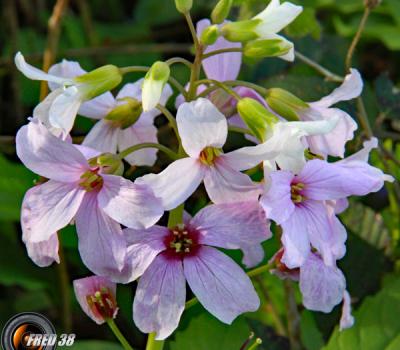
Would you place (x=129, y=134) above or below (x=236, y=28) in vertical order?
below

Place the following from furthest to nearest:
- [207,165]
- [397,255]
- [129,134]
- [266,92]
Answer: [397,255] < [129,134] < [266,92] < [207,165]

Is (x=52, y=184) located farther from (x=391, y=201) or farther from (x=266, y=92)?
(x=391, y=201)

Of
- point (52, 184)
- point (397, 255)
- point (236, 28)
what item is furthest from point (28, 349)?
point (397, 255)

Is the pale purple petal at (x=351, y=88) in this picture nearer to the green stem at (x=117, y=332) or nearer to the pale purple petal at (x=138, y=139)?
the pale purple petal at (x=138, y=139)

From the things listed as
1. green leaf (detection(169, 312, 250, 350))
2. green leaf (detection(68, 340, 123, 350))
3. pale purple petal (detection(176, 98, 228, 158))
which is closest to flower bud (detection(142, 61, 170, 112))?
pale purple petal (detection(176, 98, 228, 158))

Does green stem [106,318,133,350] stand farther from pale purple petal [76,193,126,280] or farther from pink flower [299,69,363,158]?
pink flower [299,69,363,158]

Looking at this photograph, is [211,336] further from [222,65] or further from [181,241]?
[222,65]

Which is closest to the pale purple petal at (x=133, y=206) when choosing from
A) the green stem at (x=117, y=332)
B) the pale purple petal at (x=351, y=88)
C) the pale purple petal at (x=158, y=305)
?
the pale purple petal at (x=158, y=305)

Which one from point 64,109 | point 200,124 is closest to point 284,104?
point 200,124
